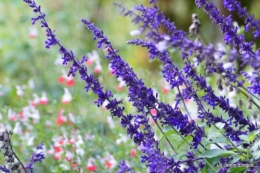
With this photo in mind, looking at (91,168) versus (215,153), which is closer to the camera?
(215,153)

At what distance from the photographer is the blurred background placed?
2.96 metres

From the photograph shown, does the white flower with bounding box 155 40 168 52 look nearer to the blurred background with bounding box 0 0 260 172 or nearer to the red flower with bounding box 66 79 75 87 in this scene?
the blurred background with bounding box 0 0 260 172

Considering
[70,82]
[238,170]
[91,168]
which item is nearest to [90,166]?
[91,168]

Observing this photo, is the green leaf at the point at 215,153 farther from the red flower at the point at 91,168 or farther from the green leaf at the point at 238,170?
the red flower at the point at 91,168

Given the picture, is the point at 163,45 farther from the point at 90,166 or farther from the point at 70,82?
the point at 70,82

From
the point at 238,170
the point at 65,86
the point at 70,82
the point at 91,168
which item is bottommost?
the point at 238,170

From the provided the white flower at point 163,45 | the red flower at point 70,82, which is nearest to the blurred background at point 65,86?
the red flower at point 70,82

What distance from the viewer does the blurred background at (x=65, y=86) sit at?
296 centimetres

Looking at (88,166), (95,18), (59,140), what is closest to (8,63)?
(95,18)

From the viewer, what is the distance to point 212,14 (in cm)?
166

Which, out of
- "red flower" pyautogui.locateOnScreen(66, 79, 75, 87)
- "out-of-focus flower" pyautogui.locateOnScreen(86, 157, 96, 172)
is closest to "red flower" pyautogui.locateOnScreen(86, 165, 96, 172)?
"out-of-focus flower" pyautogui.locateOnScreen(86, 157, 96, 172)

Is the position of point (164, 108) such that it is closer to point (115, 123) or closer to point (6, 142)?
point (6, 142)

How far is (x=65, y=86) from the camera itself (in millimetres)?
4988

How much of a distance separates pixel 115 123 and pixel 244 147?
1.63 metres
